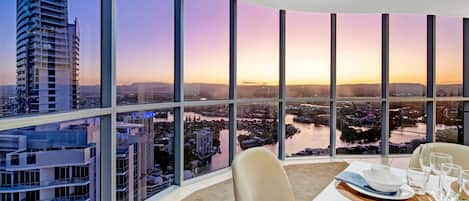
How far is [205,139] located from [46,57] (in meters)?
2.30

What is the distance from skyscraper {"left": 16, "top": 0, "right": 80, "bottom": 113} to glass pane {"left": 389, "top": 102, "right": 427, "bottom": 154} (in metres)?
4.56

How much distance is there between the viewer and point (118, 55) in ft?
9.16

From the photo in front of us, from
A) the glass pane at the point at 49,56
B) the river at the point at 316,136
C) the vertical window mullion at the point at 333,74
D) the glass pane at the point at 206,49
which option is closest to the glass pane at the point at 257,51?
the glass pane at the point at 206,49

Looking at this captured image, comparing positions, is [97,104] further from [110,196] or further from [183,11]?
[183,11]

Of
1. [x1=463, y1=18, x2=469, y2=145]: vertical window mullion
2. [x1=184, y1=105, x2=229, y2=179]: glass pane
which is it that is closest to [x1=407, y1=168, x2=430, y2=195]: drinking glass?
[x1=184, y1=105, x2=229, y2=179]: glass pane

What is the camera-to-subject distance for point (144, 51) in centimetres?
319

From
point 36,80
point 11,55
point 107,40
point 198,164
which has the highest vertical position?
point 107,40

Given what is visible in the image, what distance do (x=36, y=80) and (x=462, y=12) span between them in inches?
200

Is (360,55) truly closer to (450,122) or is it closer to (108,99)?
(450,122)

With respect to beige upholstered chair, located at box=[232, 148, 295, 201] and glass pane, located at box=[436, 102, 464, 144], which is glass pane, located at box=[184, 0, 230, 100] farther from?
glass pane, located at box=[436, 102, 464, 144]

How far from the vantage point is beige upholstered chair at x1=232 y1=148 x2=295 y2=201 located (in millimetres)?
1470

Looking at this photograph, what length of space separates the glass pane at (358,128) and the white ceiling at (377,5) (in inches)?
56.5

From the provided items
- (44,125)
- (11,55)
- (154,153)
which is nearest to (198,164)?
(154,153)

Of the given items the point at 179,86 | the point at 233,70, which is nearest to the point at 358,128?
the point at 233,70
